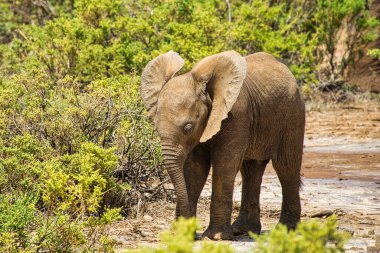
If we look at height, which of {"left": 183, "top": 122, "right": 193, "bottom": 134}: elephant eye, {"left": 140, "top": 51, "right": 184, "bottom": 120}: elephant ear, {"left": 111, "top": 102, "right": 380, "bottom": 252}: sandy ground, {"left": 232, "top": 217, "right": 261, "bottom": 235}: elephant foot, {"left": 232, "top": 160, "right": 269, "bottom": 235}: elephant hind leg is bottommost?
{"left": 111, "top": 102, "right": 380, "bottom": 252}: sandy ground

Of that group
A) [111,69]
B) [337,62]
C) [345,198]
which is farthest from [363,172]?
[337,62]

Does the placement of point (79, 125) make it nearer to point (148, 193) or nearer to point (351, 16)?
point (148, 193)

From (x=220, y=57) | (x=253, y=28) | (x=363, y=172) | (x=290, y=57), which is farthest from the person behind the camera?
(x=290, y=57)

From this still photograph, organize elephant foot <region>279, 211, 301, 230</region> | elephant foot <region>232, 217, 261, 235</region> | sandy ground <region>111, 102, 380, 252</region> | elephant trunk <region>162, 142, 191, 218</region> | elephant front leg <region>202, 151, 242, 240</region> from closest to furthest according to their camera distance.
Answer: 1. elephant trunk <region>162, 142, 191, 218</region>
2. elephant front leg <region>202, 151, 242, 240</region>
3. sandy ground <region>111, 102, 380, 252</region>
4. elephant foot <region>232, 217, 261, 235</region>
5. elephant foot <region>279, 211, 301, 230</region>

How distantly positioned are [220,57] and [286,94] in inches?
41.2

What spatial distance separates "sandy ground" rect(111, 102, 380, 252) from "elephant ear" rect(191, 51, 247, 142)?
1.16m

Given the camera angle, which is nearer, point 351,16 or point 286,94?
point 286,94

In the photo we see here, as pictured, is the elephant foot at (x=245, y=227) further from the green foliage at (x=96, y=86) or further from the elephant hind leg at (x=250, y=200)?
the green foliage at (x=96, y=86)

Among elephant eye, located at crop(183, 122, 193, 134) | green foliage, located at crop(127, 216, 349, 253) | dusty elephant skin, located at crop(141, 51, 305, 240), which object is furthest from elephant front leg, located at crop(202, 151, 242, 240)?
green foliage, located at crop(127, 216, 349, 253)

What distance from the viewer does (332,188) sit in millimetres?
12867

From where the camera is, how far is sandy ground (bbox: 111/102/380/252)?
9.55 meters

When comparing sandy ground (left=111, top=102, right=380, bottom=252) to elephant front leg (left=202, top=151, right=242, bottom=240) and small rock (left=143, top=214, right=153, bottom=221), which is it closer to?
small rock (left=143, top=214, right=153, bottom=221)

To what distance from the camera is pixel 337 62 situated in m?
23.8

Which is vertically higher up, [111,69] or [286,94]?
[286,94]
